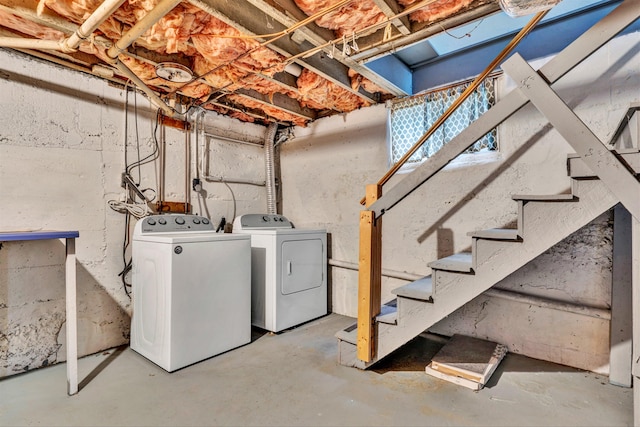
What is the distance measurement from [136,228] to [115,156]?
0.67 metres

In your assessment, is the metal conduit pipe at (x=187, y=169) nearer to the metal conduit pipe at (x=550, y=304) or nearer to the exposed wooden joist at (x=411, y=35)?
the exposed wooden joist at (x=411, y=35)

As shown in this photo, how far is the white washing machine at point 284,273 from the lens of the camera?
9.56 feet

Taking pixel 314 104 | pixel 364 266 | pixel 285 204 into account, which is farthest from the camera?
pixel 285 204

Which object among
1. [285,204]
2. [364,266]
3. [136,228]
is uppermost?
[285,204]

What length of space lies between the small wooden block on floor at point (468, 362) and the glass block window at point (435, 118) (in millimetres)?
1604

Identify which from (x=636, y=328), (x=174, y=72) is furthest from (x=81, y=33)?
(x=636, y=328)

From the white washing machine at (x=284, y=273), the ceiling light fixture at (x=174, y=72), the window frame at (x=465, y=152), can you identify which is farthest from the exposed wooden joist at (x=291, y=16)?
the white washing machine at (x=284, y=273)

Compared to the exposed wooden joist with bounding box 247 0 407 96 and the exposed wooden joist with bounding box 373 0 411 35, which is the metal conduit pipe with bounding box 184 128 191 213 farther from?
the exposed wooden joist with bounding box 373 0 411 35

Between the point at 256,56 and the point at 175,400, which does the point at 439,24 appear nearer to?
the point at 256,56

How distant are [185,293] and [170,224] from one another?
713mm

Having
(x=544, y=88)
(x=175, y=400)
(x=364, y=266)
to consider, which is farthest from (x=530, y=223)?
(x=175, y=400)

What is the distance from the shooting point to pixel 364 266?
209 centimetres

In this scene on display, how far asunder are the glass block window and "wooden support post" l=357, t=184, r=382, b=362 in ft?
3.59

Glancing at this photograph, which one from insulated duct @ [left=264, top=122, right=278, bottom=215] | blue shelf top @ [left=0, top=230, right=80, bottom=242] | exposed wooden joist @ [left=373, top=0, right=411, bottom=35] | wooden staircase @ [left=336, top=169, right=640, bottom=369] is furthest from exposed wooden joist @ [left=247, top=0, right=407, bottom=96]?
blue shelf top @ [left=0, top=230, right=80, bottom=242]
